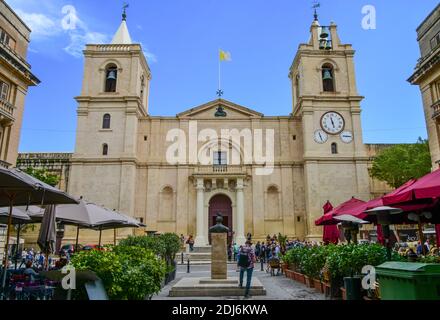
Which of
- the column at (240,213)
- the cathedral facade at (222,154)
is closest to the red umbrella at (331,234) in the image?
the cathedral facade at (222,154)

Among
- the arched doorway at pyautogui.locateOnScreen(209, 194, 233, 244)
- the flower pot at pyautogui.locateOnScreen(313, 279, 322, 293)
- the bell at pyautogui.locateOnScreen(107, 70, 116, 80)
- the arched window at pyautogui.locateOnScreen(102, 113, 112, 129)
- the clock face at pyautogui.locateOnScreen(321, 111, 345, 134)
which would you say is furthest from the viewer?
the bell at pyautogui.locateOnScreen(107, 70, 116, 80)

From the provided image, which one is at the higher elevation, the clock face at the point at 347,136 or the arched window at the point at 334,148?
the clock face at the point at 347,136

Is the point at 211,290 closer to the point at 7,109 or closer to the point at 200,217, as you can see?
the point at 7,109

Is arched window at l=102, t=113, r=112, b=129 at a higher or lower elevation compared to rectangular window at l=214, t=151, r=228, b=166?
higher

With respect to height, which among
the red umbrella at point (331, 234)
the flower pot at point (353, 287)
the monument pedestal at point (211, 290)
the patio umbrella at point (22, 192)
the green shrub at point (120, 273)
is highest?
the patio umbrella at point (22, 192)

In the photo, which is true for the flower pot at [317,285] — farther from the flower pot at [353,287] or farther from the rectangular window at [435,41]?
the rectangular window at [435,41]

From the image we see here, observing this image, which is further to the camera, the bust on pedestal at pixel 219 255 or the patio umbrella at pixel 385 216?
the bust on pedestal at pixel 219 255

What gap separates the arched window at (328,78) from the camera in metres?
33.6

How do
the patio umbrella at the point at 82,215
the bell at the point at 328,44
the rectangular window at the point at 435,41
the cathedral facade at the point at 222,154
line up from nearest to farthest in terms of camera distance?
the patio umbrella at the point at 82,215, the rectangular window at the point at 435,41, the cathedral facade at the point at 222,154, the bell at the point at 328,44

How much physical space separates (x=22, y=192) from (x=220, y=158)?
81.5ft

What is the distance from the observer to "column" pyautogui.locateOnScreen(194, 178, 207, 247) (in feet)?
96.3

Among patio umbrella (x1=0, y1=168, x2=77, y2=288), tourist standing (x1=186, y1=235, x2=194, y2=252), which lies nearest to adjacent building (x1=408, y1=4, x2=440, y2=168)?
tourist standing (x1=186, y1=235, x2=194, y2=252)

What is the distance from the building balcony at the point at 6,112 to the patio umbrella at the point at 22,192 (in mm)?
10927

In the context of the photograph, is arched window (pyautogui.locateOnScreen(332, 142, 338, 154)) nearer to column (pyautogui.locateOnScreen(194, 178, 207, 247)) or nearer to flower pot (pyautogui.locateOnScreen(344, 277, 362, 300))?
column (pyautogui.locateOnScreen(194, 178, 207, 247))
